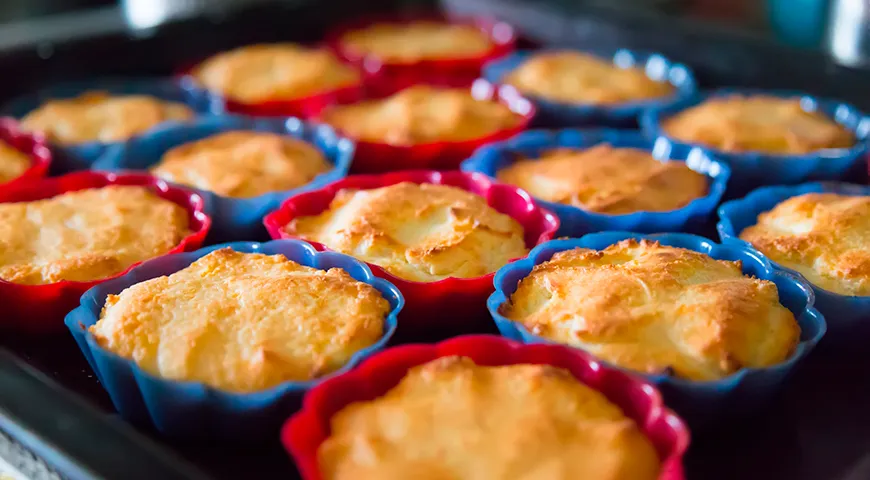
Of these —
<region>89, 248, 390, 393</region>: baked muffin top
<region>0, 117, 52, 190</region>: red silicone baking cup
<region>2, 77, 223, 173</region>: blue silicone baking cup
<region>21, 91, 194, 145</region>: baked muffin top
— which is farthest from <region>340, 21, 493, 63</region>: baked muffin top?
<region>89, 248, 390, 393</region>: baked muffin top

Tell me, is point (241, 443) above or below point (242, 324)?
below

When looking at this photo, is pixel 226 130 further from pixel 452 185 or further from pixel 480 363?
pixel 480 363

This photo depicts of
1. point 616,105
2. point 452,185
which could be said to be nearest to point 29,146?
point 452,185

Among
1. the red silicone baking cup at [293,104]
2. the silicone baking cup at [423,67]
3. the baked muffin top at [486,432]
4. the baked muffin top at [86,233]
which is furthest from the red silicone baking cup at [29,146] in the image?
the baked muffin top at [486,432]

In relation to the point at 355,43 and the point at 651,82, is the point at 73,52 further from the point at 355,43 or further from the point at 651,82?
the point at 651,82

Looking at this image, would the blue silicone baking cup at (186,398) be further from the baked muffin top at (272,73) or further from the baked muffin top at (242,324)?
the baked muffin top at (272,73)

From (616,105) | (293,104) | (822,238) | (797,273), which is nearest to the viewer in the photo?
(797,273)
